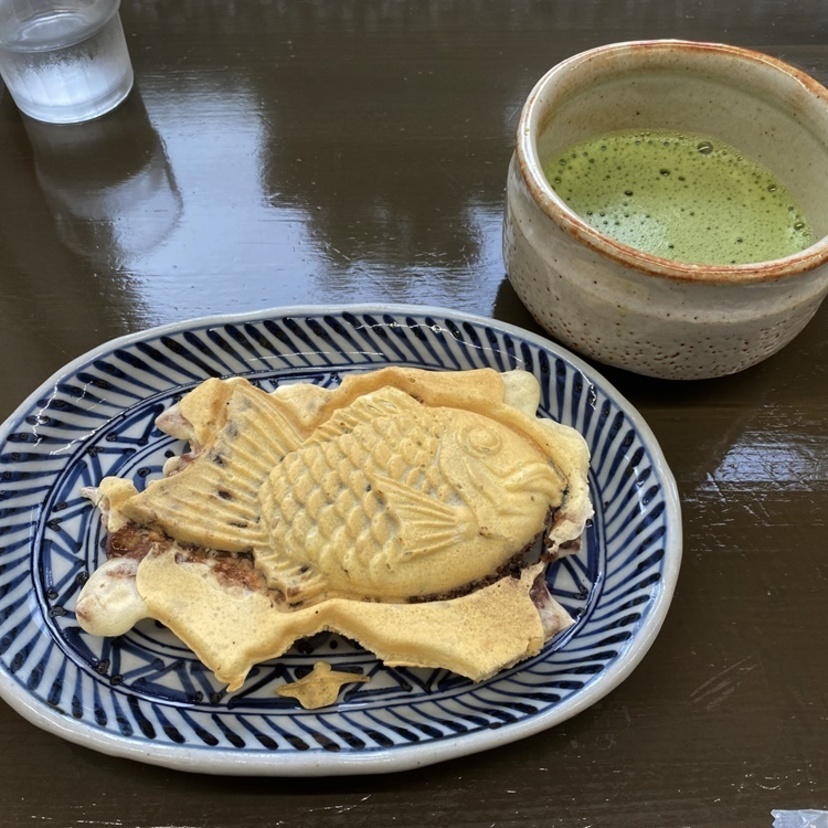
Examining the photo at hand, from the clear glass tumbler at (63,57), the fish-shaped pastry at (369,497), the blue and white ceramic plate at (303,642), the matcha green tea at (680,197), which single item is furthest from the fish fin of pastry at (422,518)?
the clear glass tumbler at (63,57)

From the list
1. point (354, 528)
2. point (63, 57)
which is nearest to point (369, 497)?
point (354, 528)

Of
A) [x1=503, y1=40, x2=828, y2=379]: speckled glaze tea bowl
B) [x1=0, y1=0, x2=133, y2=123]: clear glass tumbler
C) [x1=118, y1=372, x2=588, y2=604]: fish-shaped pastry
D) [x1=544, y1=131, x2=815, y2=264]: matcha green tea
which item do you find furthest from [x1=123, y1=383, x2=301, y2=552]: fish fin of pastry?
[x1=0, y1=0, x2=133, y2=123]: clear glass tumbler

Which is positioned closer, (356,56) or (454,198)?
(454,198)

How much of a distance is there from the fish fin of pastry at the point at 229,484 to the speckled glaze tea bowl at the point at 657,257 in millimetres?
353

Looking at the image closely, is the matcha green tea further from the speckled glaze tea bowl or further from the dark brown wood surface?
the dark brown wood surface

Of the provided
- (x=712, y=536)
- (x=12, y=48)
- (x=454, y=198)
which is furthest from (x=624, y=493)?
(x=12, y=48)

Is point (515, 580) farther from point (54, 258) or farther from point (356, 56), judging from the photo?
point (356, 56)

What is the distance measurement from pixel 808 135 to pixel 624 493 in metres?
0.50

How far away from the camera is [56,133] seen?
135 cm

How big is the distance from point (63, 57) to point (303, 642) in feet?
3.45

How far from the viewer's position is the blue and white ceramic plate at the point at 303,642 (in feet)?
2.39

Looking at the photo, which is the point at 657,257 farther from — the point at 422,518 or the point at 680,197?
the point at 422,518

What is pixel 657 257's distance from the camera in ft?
2.71

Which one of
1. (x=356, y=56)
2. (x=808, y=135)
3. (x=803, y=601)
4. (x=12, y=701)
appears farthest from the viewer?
(x=356, y=56)
